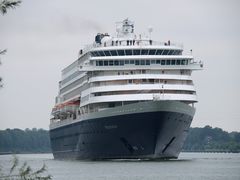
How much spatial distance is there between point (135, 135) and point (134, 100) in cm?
297

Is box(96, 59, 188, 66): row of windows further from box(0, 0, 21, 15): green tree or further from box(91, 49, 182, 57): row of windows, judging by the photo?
box(0, 0, 21, 15): green tree

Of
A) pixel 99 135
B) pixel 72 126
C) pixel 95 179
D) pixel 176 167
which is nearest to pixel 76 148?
pixel 72 126

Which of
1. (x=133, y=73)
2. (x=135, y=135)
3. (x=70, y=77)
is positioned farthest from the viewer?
(x=70, y=77)

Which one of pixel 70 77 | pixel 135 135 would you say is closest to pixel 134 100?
pixel 135 135

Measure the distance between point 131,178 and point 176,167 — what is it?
10.4 m

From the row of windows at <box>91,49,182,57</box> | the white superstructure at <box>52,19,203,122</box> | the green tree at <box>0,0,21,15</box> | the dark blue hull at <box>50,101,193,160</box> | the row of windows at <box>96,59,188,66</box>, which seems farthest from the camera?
the row of windows at <box>91,49,182,57</box>

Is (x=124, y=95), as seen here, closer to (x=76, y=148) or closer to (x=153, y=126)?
(x=153, y=126)

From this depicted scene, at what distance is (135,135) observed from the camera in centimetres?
6278

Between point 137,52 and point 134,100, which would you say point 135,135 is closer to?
point 134,100

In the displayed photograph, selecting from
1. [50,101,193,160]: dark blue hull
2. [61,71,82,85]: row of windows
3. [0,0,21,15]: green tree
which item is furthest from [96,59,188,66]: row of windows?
[0,0,21,15]: green tree

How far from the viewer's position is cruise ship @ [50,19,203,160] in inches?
2464

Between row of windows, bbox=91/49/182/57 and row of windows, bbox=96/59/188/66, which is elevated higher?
row of windows, bbox=91/49/182/57

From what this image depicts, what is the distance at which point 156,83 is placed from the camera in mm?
65500

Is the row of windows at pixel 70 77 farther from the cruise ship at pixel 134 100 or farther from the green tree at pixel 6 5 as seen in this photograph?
the green tree at pixel 6 5
